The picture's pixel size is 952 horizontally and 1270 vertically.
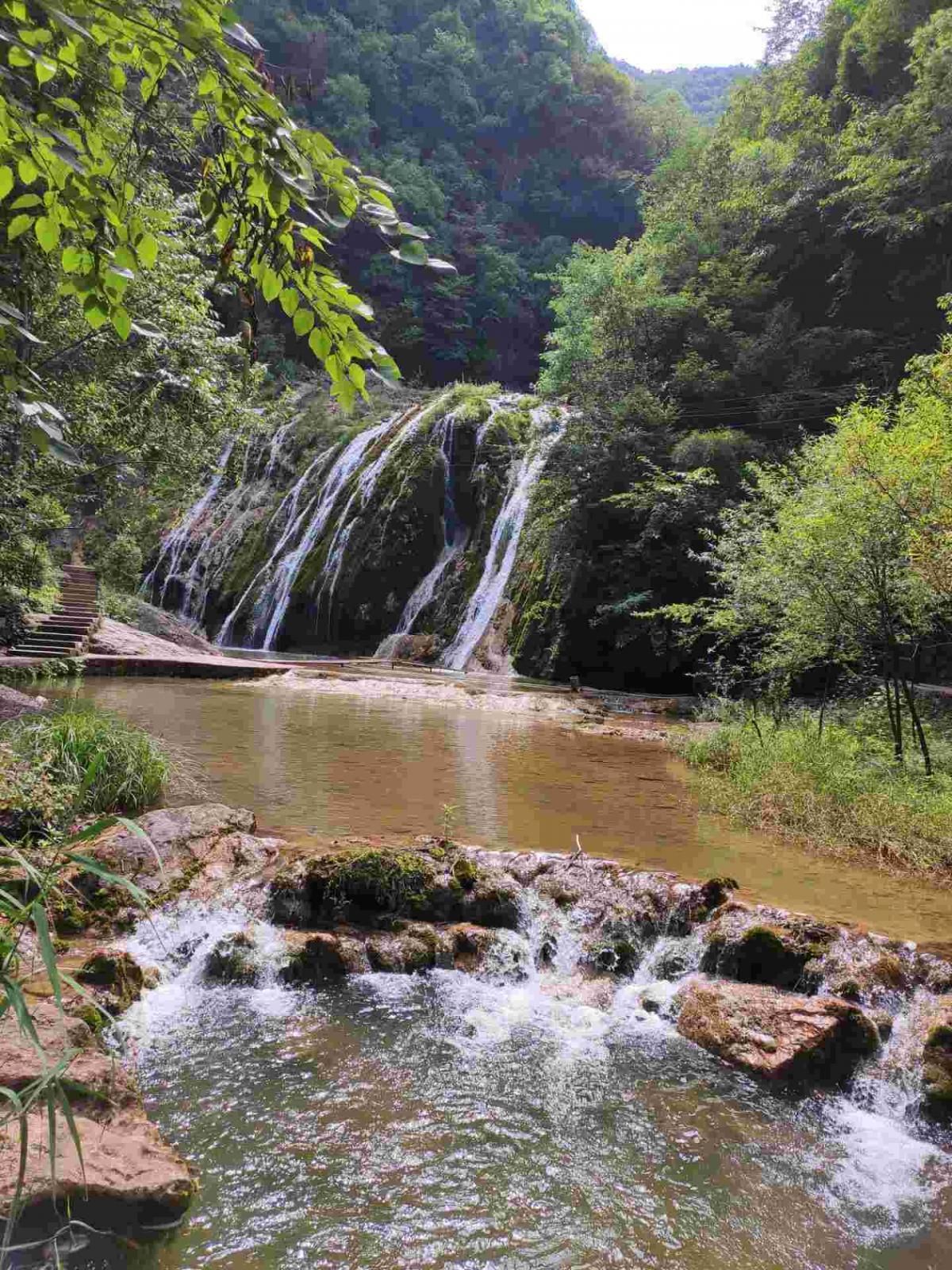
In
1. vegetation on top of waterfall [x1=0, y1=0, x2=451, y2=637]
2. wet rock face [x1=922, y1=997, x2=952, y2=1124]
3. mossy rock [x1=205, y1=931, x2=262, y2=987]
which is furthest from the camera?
mossy rock [x1=205, y1=931, x2=262, y2=987]

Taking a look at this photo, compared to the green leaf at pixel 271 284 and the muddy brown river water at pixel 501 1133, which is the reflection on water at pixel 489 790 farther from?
the green leaf at pixel 271 284

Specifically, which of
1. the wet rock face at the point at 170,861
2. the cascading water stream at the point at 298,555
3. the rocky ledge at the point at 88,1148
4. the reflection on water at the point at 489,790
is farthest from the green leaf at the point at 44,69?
the cascading water stream at the point at 298,555

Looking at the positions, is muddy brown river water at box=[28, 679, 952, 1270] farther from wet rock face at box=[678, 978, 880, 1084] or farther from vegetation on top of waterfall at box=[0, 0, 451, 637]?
vegetation on top of waterfall at box=[0, 0, 451, 637]

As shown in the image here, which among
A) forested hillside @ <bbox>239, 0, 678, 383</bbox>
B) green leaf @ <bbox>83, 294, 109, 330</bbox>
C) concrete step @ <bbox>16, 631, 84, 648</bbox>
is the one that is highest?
forested hillside @ <bbox>239, 0, 678, 383</bbox>

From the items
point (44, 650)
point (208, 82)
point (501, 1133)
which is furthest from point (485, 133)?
point (501, 1133)

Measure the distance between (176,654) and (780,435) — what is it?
50.1 feet

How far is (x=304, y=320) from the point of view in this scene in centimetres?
148

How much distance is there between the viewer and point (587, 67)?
149 feet

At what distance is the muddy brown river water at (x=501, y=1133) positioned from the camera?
2475mm

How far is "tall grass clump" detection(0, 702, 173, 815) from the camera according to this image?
5.46 m

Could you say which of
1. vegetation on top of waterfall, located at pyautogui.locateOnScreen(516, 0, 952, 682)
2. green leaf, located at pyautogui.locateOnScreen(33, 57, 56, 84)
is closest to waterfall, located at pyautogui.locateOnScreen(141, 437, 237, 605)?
vegetation on top of waterfall, located at pyautogui.locateOnScreen(516, 0, 952, 682)

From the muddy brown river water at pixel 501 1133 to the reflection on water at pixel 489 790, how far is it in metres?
0.13

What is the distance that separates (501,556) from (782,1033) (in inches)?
718

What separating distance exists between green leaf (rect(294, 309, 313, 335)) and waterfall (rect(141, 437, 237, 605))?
28.5 metres
